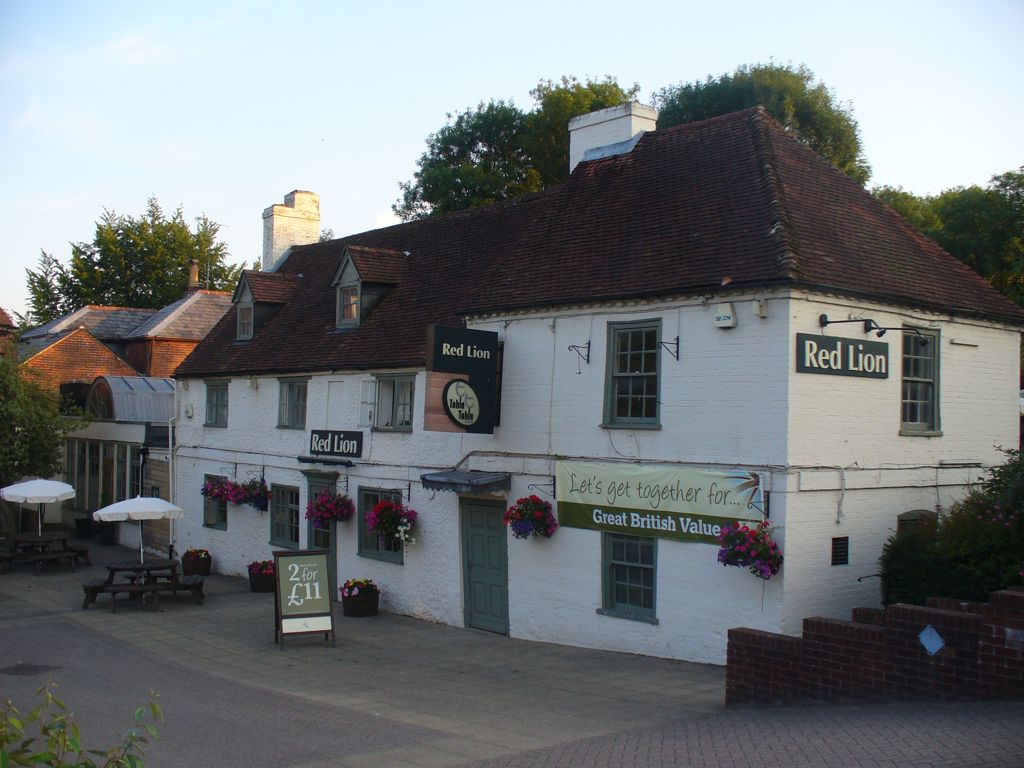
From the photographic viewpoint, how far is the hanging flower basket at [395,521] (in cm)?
1828

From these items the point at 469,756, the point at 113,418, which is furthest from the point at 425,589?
the point at 113,418

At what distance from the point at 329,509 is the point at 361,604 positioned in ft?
7.18

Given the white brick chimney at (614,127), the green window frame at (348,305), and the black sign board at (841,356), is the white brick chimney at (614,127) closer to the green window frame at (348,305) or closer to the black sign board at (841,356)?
the green window frame at (348,305)

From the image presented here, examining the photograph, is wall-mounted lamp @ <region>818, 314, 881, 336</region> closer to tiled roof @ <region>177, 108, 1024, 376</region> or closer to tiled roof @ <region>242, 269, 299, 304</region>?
tiled roof @ <region>177, 108, 1024, 376</region>

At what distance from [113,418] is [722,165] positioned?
21458mm

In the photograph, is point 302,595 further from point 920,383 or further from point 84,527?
point 84,527

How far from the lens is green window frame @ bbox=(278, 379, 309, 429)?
22172mm

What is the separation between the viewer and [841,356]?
44.0 ft

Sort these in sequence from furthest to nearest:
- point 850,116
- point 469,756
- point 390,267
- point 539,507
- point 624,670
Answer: point 850,116
point 390,267
point 539,507
point 624,670
point 469,756

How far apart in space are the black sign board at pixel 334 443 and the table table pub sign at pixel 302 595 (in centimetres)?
414

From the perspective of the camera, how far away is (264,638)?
16688 mm

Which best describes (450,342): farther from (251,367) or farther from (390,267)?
(251,367)

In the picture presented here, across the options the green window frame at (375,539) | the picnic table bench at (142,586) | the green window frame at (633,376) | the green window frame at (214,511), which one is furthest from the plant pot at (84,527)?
the green window frame at (633,376)

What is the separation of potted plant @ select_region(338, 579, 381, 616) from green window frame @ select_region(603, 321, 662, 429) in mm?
6497
